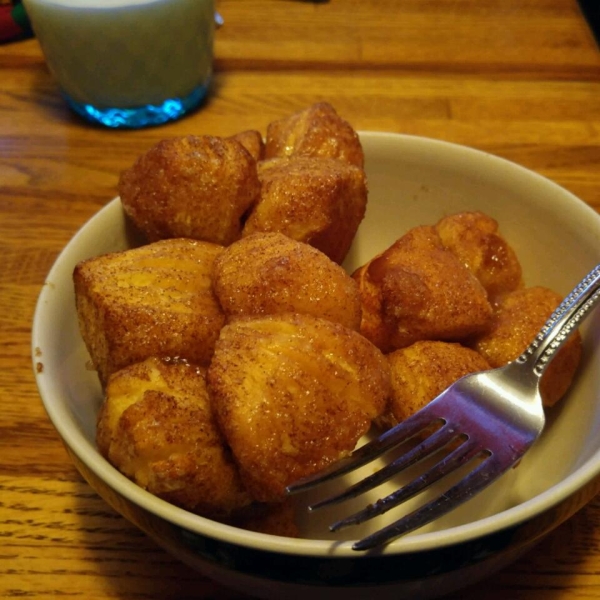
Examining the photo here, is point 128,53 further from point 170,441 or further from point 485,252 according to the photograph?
point 170,441

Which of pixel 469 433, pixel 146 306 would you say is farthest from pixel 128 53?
pixel 469 433

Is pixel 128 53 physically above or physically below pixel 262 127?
above

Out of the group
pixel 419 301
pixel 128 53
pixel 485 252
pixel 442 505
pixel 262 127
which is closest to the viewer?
pixel 442 505

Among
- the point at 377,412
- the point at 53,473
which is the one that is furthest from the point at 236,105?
the point at 377,412

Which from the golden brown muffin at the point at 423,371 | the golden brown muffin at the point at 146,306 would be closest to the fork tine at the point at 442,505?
the golden brown muffin at the point at 423,371

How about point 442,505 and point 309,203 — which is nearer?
point 442,505

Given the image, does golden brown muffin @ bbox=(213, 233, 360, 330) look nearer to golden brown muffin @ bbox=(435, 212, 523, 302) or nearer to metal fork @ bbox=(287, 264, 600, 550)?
metal fork @ bbox=(287, 264, 600, 550)
